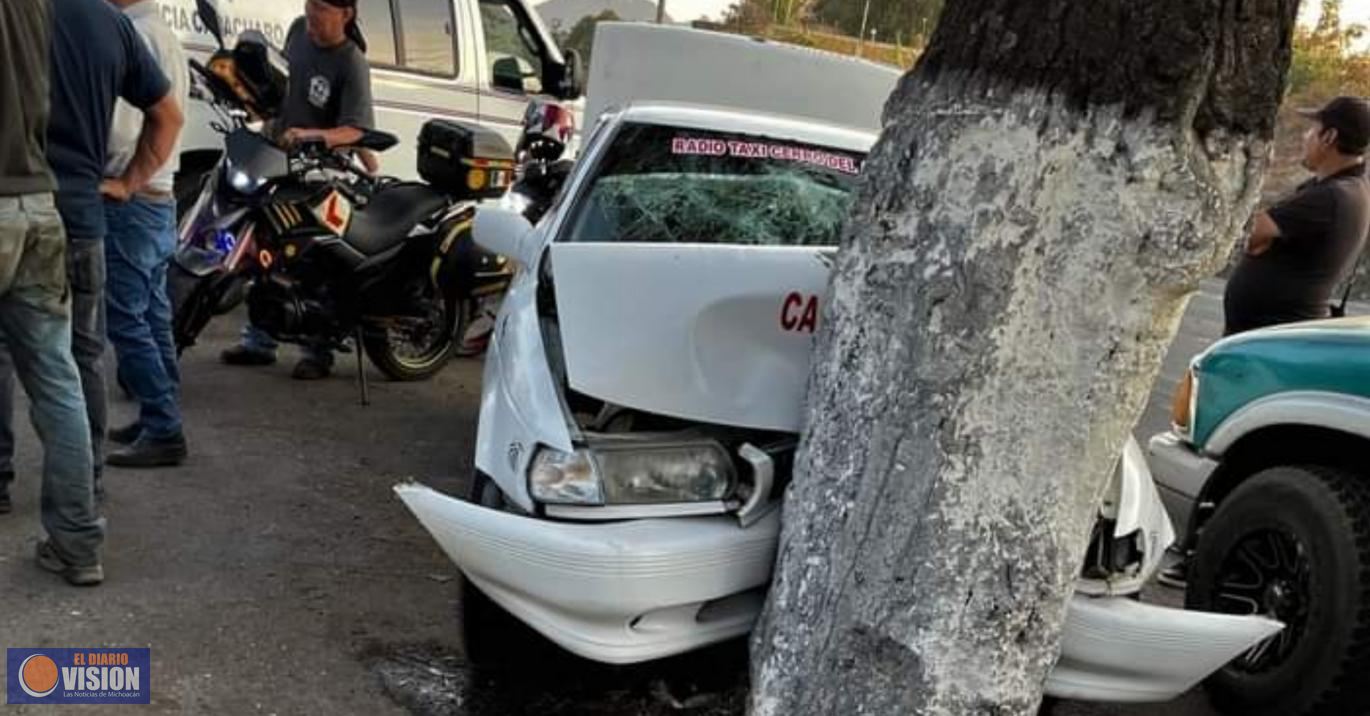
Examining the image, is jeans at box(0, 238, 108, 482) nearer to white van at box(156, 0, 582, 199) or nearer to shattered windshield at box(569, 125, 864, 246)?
shattered windshield at box(569, 125, 864, 246)

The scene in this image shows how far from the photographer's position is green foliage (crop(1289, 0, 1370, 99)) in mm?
23266

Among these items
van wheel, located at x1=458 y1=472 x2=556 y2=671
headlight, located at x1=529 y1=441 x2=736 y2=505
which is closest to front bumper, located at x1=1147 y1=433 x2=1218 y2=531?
headlight, located at x1=529 y1=441 x2=736 y2=505

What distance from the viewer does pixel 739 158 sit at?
169 inches

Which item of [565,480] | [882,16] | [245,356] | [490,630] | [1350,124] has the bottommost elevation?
[245,356]

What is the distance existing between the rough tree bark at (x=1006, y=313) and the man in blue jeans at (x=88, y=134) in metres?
2.41

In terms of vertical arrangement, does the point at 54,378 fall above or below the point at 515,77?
A: below

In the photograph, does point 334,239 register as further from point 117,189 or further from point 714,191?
point 714,191

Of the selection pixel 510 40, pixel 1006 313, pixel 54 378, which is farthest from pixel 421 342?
pixel 1006 313

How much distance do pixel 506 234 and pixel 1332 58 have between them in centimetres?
2401

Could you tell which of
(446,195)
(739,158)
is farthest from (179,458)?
(739,158)

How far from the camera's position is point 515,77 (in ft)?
28.4

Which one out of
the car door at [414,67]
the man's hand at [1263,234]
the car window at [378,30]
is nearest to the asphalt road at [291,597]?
the man's hand at [1263,234]

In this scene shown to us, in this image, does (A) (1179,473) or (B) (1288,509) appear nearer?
(B) (1288,509)

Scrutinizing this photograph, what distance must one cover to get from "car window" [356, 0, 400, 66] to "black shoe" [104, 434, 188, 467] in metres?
3.79
